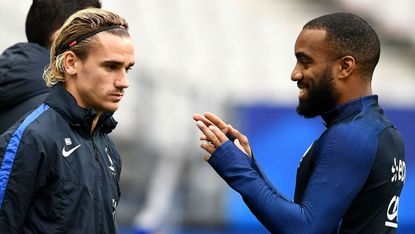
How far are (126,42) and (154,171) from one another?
6.65 m

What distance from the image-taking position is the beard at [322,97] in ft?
12.5

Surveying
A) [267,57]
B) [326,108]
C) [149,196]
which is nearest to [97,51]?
[326,108]

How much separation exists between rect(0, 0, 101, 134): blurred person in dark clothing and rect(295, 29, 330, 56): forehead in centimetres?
118

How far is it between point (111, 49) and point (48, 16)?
0.84m

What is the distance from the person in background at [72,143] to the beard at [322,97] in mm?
707

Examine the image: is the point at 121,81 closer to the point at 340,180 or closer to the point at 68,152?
the point at 68,152

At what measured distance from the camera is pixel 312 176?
12.0 feet

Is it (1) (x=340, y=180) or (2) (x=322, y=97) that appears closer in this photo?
(1) (x=340, y=180)

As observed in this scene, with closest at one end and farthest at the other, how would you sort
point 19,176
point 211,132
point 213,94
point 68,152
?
point 19,176
point 68,152
point 211,132
point 213,94

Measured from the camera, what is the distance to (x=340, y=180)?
11.8 ft

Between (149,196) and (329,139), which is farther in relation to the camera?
(149,196)

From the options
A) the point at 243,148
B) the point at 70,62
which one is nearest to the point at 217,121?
the point at 243,148

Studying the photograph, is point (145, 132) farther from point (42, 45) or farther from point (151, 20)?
point (42, 45)

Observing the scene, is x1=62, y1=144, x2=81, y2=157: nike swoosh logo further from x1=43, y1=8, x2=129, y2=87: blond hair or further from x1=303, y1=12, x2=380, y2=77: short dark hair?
x1=303, y1=12, x2=380, y2=77: short dark hair
